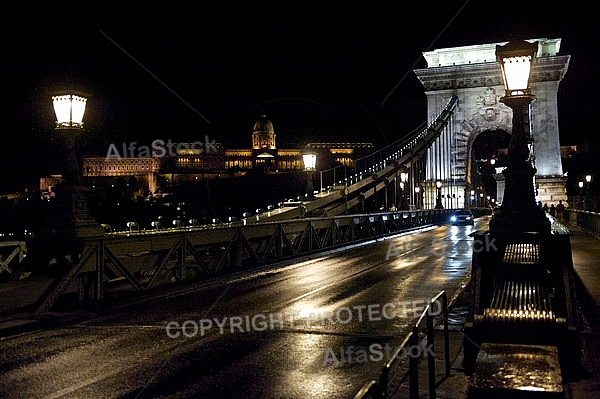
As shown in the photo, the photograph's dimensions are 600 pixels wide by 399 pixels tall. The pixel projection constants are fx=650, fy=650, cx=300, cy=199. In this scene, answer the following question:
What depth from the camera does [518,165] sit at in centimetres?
859

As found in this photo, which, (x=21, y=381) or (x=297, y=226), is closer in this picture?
(x=21, y=381)

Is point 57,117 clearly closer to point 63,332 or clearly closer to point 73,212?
point 73,212

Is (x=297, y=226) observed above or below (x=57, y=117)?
below

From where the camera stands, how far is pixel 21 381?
6.95 meters

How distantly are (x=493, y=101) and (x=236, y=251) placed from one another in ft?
180

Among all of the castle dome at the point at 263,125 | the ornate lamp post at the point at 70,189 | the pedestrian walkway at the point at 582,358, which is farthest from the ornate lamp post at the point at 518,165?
the castle dome at the point at 263,125

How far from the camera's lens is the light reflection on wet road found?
6.68 meters

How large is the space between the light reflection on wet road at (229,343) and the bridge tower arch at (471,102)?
53.3m

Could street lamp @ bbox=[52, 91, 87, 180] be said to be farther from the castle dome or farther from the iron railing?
the castle dome

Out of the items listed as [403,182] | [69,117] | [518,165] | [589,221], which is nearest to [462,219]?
[403,182]

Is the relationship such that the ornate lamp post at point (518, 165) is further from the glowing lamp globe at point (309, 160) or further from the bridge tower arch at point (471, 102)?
the bridge tower arch at point (471, 102)

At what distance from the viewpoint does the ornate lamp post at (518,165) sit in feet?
27.0

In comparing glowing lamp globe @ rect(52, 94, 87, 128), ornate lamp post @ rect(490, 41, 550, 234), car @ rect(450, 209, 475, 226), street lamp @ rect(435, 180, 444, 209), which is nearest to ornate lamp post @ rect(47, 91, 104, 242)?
glowing lamp globe @ rect(52, 94, 87, 128)

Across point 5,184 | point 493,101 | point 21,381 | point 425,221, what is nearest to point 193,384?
point 21,381
